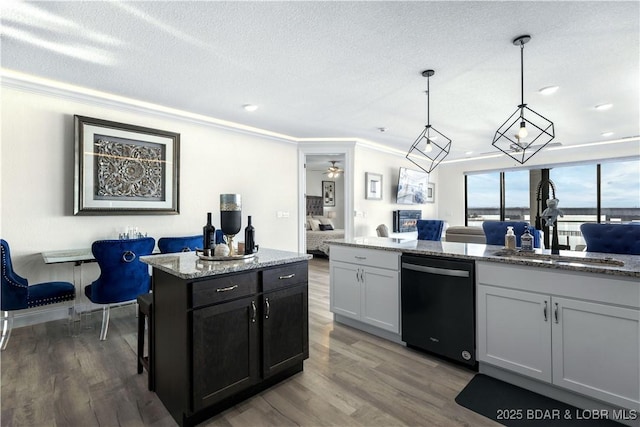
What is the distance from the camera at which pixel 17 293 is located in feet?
8.87

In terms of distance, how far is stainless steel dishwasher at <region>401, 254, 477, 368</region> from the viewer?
233cm

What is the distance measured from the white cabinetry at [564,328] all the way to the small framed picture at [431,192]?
6.64 m

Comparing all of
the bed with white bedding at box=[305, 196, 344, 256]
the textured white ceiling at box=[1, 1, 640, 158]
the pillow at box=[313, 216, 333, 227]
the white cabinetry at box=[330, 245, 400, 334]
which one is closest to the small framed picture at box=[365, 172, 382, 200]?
the bed with white bedding at box=[305, 196, 344, 256]

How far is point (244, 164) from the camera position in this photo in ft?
16.6

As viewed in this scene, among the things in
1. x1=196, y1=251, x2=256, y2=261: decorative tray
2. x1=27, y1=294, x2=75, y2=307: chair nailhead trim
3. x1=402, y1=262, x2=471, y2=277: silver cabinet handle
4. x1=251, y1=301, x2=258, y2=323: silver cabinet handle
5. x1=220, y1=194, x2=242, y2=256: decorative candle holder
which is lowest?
x1=27, y1=294, x2=75, y2=307: chair nailhead trim

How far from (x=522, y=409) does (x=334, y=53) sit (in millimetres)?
2914

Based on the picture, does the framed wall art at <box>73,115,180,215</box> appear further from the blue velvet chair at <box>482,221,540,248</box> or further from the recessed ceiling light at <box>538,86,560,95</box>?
the recessed ceiling light at <box>538,86,560,95</box>

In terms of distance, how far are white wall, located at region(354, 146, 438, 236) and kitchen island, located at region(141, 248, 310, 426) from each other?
4135 millimetres

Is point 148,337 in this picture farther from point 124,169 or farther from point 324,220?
point 324,220

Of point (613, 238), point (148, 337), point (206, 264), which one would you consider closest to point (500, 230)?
point (613, 238)

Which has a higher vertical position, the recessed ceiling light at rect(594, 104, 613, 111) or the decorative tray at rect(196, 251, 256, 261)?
the recessed ceiling light at rect(594, 104, 613, 111)

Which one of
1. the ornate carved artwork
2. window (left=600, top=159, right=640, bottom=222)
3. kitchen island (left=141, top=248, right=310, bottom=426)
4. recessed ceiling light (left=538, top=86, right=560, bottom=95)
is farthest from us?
window (left=600, top=159, right=640, bottom=222)

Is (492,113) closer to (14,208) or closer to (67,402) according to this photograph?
(67,402)

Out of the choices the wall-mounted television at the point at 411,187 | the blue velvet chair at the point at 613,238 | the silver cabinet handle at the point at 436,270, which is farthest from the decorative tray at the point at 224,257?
the wall-mounted television at the point at 411,187
